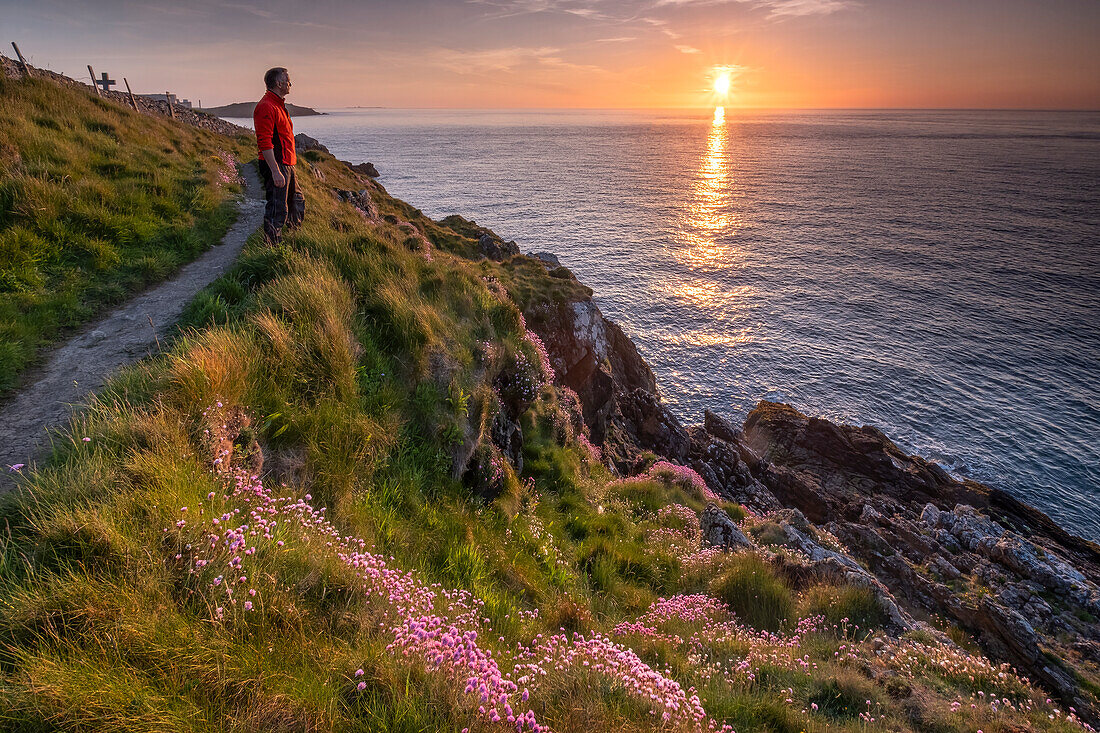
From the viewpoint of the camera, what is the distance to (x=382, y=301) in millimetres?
8367

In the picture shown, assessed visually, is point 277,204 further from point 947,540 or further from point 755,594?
point 947,540

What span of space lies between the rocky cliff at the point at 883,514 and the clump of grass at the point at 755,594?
6.17ft

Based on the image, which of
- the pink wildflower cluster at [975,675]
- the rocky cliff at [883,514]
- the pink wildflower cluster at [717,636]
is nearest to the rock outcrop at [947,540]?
the rocky cliff at [883,514]

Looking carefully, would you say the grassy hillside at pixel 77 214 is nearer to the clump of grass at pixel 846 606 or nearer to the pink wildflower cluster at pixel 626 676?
the pink wildflower cluster at pixel 626 676

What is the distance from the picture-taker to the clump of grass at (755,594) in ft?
25.6

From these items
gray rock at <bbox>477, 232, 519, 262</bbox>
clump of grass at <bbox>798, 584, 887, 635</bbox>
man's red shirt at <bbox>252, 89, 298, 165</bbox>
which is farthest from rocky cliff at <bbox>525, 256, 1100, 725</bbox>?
man's red shirt at <bbox>252, 89, 298, 165</bbox>

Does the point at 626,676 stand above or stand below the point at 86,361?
below

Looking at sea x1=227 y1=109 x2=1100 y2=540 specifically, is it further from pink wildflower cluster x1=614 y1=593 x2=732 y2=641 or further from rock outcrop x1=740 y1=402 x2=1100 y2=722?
pink wildflower cluster x1=614 y1=593 x2=732 y2=641

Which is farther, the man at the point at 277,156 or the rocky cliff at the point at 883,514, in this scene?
the rocky cliff at the point at 883,514

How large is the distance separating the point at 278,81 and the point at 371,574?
9568mm

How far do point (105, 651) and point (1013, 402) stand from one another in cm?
3995

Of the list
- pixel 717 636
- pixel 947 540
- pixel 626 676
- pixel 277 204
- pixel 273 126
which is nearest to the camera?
pixel 626 676

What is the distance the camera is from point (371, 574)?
13.4 ft

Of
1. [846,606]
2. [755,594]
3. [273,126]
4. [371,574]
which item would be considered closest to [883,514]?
[846,606]
